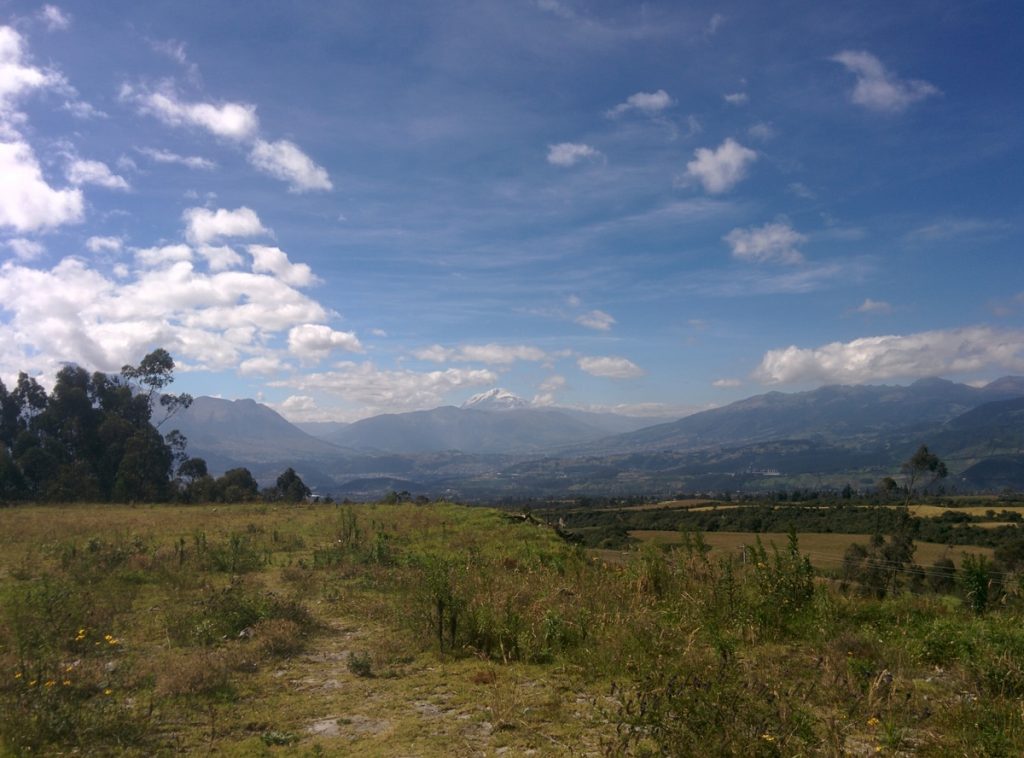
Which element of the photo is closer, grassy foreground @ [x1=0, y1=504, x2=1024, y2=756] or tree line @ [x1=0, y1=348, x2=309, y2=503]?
grassy foreground @ [x1=0, y1=504, x2=1024, y2=756]

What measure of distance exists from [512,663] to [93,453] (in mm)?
51382

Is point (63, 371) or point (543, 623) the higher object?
point (63, 371)

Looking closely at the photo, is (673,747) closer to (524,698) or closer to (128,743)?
(524,698)

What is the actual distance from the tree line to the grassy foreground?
33.5m

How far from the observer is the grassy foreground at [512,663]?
4.66m

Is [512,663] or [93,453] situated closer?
[512,663]

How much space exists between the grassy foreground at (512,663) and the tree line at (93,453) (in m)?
33.5

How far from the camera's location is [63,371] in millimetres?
47344

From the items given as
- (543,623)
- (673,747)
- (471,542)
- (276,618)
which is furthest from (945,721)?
(471,542)

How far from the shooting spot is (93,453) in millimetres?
46156

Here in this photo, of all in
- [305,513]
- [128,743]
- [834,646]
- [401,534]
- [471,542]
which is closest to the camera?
[128,743]

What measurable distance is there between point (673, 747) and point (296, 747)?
3179 millimetres

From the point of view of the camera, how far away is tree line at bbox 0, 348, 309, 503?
41156 millimetres

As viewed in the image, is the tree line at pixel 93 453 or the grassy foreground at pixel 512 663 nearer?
the grassy foreground at pixel 512 663
